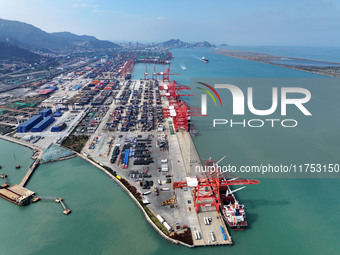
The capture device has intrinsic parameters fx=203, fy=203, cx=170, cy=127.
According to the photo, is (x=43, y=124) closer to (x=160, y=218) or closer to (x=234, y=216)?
(x=160, y=218)

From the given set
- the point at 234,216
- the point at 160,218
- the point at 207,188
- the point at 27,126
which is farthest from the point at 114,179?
the point at 27,126

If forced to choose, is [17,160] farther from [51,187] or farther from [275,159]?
[275,159]

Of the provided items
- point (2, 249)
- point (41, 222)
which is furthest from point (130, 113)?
point (2, 249)

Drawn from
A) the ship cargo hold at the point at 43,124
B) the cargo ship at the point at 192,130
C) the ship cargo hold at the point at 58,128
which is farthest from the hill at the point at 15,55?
the cargo ship at the point at 192,130

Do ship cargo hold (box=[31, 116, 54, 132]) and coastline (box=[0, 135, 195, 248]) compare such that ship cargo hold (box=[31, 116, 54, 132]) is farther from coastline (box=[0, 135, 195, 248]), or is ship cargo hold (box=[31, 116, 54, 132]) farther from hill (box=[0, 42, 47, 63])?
hill (box=[0, 42, 47, 63])

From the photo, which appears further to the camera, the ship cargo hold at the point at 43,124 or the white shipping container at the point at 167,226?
the ship cargo hold at the point at 43,124

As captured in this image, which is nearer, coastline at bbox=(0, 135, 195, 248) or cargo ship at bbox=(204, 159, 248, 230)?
coastline at bbox=(0, 135, 195, 248)

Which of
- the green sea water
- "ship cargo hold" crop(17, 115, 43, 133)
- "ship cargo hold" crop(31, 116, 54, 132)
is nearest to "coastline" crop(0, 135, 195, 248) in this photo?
the green sea water

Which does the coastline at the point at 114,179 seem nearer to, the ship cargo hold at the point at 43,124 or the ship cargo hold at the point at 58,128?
the ship cargo hold at the point at 43,124
